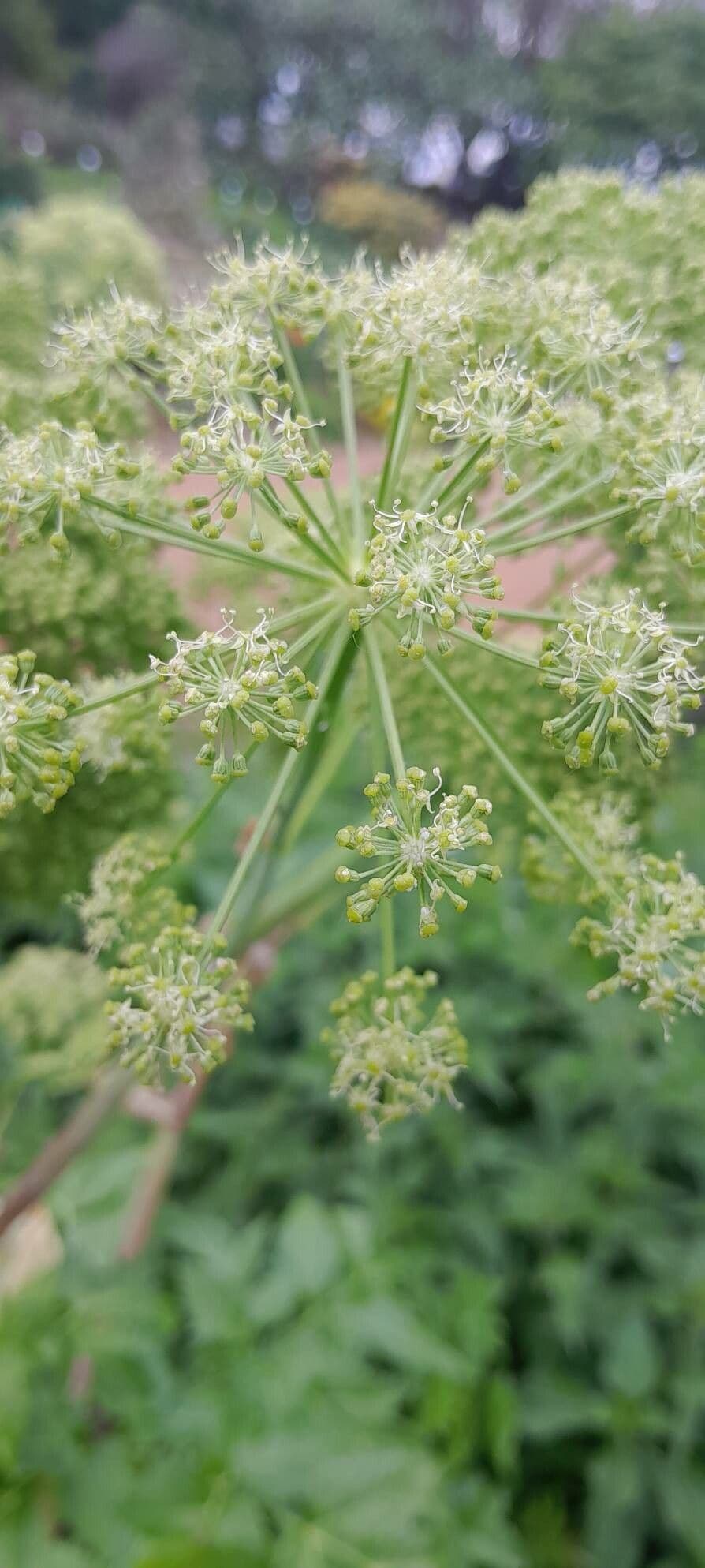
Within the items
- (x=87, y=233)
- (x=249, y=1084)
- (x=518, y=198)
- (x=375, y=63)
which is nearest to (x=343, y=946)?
(x=249, y=1084)

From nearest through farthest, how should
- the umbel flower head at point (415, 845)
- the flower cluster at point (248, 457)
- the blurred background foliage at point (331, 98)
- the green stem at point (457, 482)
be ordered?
the umbel flower head at point (415, 845) < the flower cluster at point (248, 457) < the green stem at point (457, 482) < the blurred background foliage at point (331, 98)

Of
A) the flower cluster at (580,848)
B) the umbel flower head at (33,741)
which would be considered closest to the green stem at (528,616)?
the flower cluster at (580,848)

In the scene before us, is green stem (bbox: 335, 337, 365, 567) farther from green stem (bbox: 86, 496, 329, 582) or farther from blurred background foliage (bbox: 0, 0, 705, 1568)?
blurred background foliage (bbox: 0, 0, 705, 1568)

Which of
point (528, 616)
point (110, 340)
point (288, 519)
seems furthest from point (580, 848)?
point (110, 340)

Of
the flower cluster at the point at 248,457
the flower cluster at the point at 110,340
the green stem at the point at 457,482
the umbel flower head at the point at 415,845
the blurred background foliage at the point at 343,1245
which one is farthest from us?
the blurred background foliage at the point at 343,1245

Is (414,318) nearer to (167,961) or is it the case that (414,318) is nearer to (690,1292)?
(167,961)

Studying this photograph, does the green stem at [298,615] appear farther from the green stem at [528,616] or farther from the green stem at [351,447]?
the green stem at [528,616]

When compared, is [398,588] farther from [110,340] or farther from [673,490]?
[110,340]

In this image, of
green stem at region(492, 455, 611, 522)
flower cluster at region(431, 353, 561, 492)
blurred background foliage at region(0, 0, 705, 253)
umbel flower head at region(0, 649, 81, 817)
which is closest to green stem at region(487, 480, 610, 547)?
green stem at region(492, 455, 611, 522)
